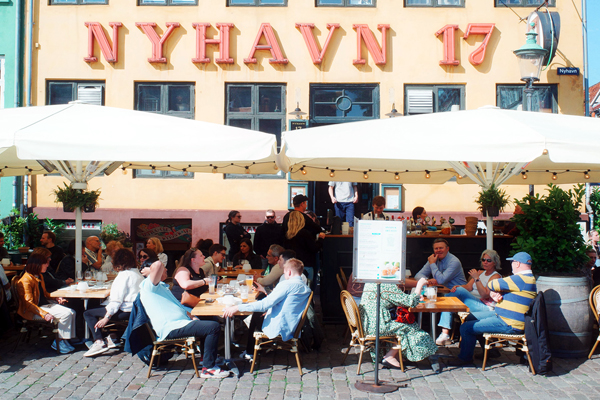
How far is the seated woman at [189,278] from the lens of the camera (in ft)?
22.4

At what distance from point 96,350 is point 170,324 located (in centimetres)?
134

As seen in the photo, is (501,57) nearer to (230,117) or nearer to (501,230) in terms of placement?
(501,230)

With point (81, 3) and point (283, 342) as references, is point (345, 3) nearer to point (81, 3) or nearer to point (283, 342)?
point (81, 3)

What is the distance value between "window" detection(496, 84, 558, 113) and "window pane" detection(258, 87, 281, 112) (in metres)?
Answer: 5.00

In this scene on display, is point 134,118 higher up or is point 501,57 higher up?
point 501,57

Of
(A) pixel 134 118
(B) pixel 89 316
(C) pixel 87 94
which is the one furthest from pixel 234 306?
(C) pixel 87 94

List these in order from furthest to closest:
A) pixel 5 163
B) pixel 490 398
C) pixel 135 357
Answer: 1. pixel 5 163
2. pixel 135 357
3. pixel 490 398

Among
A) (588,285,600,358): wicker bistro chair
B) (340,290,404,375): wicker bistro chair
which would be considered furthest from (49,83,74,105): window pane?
(588,285,600,358): wicker bistro chair

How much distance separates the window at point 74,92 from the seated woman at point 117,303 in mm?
7132

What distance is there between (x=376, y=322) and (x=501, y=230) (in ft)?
16.2

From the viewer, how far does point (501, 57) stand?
1319 centimetres

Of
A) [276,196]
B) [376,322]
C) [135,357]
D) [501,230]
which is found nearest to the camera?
[376,322]

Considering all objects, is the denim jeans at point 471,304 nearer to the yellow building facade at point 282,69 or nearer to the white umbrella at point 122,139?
the white umbrella at point 122,139

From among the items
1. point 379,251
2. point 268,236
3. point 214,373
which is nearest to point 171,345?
point 214,373
